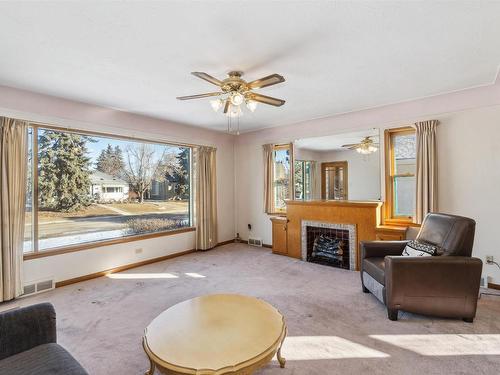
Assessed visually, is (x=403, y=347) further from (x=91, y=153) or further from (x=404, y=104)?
(x=91, y=153)

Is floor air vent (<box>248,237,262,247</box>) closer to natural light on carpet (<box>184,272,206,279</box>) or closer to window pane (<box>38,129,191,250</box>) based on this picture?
window pane (<box>38,129,191,250</box>)

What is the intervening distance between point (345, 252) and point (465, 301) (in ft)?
6.39

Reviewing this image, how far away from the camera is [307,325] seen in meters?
2.48

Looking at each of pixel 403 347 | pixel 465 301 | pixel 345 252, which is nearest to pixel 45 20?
pixel 403 347

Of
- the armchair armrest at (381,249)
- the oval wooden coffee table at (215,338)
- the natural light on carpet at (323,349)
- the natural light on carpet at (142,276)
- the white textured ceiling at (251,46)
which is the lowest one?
the natural light on carpet at (323,349)

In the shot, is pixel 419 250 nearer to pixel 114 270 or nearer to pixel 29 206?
pixel 114 270

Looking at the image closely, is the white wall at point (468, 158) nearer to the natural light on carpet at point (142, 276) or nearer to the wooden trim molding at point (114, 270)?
the natural light on carpet at point (142, 276)

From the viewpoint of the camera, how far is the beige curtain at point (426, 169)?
11.8 feet

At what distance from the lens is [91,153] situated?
3982 mm

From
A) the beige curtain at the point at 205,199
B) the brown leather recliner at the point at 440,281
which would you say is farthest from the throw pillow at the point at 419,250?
the beige curtain at the point at 205,199

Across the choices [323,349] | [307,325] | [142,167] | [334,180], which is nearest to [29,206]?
[142,167]

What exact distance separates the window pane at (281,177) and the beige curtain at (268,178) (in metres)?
0.12

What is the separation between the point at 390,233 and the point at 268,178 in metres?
2.53

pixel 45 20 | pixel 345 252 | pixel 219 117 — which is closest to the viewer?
pixel 45 20
